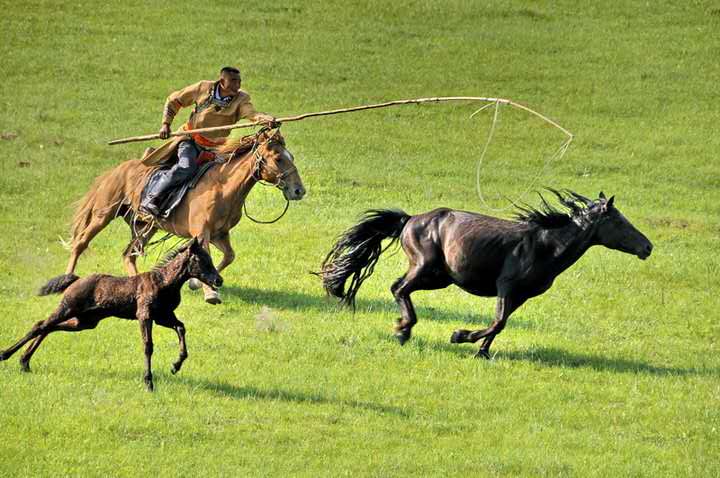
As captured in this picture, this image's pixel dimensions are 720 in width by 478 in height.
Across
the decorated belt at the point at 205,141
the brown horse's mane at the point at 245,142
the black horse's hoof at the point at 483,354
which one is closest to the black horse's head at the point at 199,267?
the black horse's hoof at the point at 483,354

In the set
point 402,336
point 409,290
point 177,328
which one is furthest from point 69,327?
point 409,290

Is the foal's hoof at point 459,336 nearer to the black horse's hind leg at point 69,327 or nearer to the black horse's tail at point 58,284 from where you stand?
the black horse's hind leg at point 69,327

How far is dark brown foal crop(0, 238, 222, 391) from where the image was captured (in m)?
12.8

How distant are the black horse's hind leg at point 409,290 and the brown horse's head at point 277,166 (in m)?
1.97

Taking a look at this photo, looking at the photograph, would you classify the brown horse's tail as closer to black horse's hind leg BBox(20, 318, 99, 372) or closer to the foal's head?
black horse's hind leg BBox(20, 318, 99, 372)

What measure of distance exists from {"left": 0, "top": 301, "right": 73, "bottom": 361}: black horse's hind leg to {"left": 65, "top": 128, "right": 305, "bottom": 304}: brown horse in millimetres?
3497

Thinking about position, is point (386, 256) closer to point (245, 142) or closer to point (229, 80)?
point (245, 142)

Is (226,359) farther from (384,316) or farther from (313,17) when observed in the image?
(313,17)

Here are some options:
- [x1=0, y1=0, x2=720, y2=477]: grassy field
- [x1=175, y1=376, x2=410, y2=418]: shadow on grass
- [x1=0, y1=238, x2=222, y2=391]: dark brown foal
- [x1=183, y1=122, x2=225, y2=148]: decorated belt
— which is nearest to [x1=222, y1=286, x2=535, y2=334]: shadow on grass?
[x1=0, y1=0, x2=720, y2=477]: grassy field

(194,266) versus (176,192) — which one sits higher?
(194,266)

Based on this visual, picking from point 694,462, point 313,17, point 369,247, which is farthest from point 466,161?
point 694,462

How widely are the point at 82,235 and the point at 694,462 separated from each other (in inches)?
368

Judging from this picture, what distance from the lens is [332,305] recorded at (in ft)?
56.9

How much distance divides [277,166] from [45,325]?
4.38 metres
